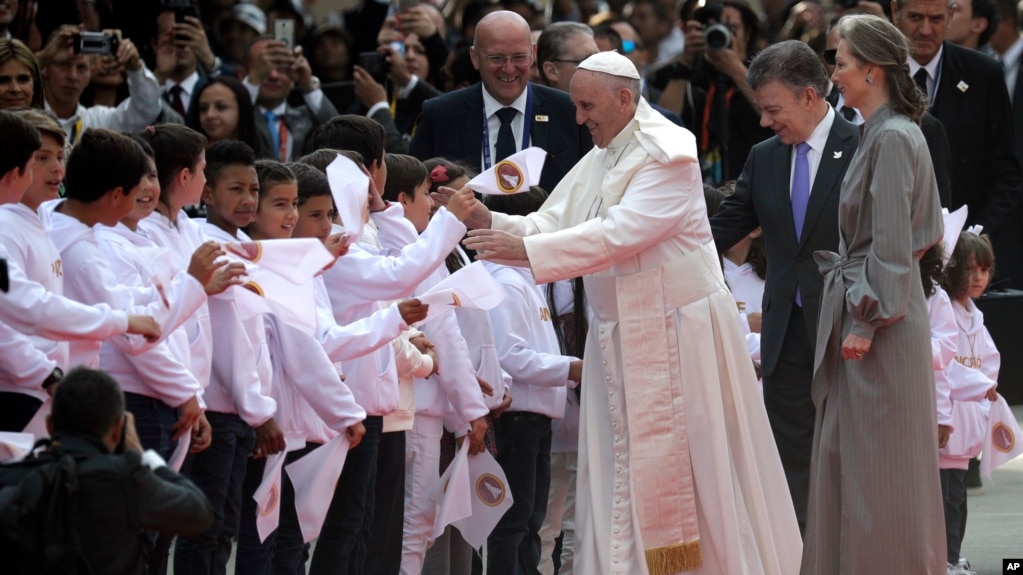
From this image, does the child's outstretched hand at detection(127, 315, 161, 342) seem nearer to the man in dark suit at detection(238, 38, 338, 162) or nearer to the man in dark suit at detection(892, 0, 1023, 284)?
the man in dark suit at detection(238, 38, 338, 162)

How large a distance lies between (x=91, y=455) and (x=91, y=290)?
42.1 inches

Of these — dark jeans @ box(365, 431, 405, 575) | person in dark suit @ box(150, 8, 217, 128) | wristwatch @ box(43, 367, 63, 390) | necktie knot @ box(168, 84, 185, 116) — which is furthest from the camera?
person in dark suit @ box(150, 8, 217, 128)

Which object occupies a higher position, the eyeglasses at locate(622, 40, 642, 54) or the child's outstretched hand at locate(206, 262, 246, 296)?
the eyeglasses at locate(622, 40, 642, 54)

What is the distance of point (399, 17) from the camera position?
10734 millimetres

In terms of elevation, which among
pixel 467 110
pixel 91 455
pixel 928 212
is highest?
pixel 467 110

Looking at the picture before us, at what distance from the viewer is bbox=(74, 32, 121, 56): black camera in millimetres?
8125

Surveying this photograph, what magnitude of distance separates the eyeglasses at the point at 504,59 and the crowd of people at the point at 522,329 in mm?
29

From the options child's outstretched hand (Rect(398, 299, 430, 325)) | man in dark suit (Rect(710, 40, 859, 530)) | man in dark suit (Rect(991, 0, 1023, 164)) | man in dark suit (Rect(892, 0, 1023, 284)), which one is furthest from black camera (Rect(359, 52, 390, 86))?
man in dark suit (Rect(991, 0, 1023, 164))

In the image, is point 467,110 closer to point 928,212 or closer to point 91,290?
point 928,212

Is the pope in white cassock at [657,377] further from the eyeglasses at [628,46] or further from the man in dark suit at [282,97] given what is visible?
the eyeglasses at [628,46]

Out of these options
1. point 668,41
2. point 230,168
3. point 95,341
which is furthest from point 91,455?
point 668,41

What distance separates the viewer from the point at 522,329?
7180 mm

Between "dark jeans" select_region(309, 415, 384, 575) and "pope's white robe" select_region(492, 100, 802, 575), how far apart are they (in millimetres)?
837

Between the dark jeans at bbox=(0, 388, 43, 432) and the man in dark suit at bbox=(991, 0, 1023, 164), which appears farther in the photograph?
the man in dark suit at bbox=(991, 0, 1023, 164)
